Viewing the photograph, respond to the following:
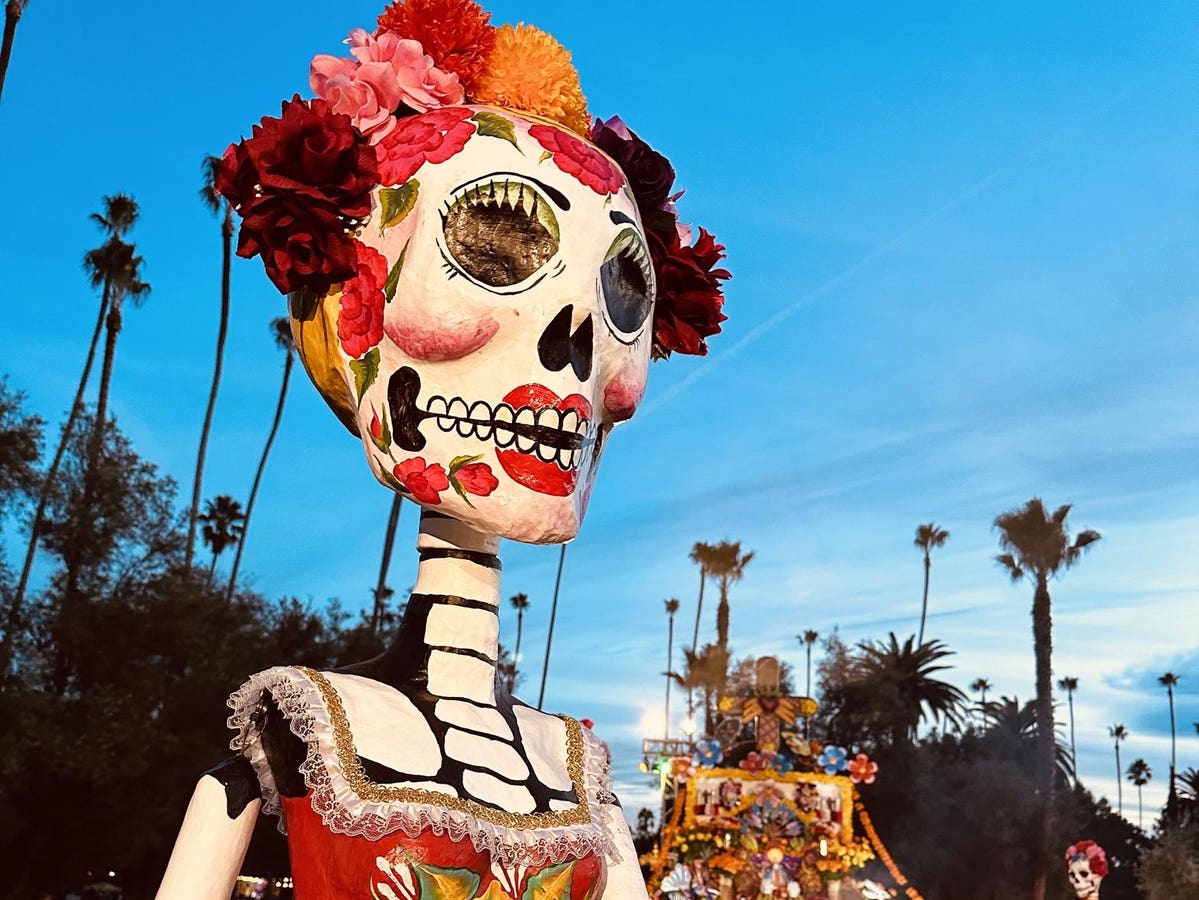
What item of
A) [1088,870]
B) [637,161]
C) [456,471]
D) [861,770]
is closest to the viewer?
[456,471]

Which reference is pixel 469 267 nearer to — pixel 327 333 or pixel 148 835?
pixel 327 333

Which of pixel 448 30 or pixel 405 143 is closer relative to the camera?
pixel 405 143

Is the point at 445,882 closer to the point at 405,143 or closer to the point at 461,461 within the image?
the point at 461,461

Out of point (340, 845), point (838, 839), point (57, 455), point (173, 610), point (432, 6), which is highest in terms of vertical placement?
point (57, 455)


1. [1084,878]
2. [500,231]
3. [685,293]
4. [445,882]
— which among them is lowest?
[445,882]

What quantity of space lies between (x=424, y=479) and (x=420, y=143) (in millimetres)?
853

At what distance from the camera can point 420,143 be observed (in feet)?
10.6

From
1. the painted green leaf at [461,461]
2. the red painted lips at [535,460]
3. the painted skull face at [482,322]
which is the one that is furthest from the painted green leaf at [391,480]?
the red painted lips at [535,460]

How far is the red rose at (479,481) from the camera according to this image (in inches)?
119

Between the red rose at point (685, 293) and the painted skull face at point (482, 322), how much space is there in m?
0.45

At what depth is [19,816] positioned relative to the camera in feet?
58.7

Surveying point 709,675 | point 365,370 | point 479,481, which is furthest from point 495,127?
point 709,675

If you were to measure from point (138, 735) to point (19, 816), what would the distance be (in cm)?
186

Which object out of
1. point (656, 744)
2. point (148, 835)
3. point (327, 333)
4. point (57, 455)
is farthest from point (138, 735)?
point (327, 333)
